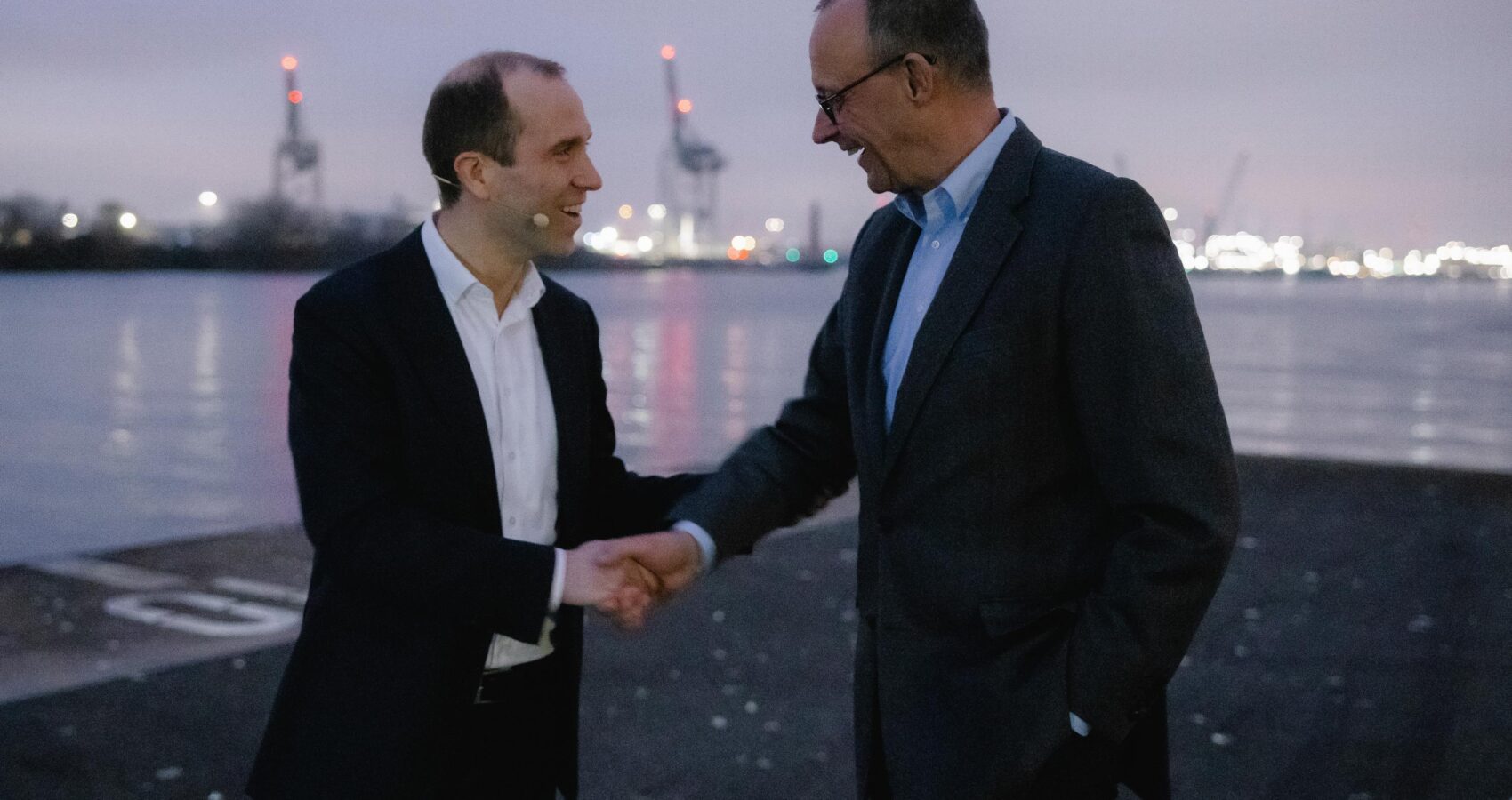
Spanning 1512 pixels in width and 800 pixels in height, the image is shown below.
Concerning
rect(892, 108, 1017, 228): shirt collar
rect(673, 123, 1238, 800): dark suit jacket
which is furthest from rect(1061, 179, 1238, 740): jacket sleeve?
rect(892, 108, 1017, 228): shirt collar

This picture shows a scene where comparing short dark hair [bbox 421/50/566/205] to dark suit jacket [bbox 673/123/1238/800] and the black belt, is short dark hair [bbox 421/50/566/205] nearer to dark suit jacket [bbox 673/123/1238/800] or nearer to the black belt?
dark suit jacket [bbox 673/123/1238/800]

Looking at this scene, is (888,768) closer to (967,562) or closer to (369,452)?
(967,562)

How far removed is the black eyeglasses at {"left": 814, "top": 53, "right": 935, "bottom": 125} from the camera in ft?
6.64

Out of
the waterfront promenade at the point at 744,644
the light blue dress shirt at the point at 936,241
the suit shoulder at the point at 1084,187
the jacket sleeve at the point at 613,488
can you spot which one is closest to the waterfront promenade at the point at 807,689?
the waterfront promenade at the point at 744,644

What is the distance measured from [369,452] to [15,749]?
103 inches

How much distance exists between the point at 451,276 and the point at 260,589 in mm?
4054

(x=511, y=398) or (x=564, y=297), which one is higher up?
(x=564, y=297)

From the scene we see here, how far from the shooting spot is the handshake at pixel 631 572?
7.14ft

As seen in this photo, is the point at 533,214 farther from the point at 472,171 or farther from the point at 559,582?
the point at 559,582

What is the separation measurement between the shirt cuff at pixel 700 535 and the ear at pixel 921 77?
0.84 metres

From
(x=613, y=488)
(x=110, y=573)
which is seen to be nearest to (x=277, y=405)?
(x=110, y=573)

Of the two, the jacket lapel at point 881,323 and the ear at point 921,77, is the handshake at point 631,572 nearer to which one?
the jacket lapel at point 881,323

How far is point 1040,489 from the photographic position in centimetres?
193

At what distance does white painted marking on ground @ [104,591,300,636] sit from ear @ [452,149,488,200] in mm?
3444
